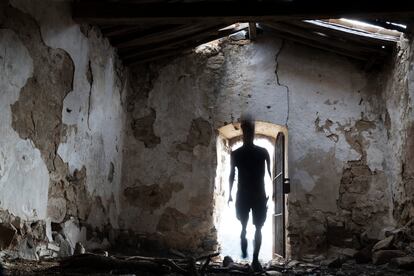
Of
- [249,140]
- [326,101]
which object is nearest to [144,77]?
[326,101]

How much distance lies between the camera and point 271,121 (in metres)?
6.68

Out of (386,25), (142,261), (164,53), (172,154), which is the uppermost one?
(164,53)

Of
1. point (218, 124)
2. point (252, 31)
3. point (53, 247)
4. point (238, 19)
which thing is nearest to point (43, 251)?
point (53, 247)

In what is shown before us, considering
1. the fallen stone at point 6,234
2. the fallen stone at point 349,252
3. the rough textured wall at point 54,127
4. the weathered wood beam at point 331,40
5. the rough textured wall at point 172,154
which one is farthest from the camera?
the rough textured wall at point 172,154

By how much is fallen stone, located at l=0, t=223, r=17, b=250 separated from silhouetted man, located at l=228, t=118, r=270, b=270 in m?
1.96

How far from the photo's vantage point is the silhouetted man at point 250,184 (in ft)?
13.2

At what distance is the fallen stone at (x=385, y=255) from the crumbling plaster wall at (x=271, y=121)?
1.19 m

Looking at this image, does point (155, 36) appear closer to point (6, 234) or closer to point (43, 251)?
point (43, 251)

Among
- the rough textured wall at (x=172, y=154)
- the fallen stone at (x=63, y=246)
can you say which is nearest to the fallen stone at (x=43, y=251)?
the fallen stone at (x=63, y=246)

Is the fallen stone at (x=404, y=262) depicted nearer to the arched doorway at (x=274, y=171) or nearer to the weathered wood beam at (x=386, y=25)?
the arched doorway at (x=274, y=171)

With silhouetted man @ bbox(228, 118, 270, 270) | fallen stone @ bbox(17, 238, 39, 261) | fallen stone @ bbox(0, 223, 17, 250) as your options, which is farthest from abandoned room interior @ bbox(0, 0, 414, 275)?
silhouetted man @ bbox(228, 118, 270, 270)

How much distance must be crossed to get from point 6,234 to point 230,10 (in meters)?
3.10

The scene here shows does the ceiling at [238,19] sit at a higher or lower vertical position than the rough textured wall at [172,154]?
higher

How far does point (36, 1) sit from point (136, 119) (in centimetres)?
297
